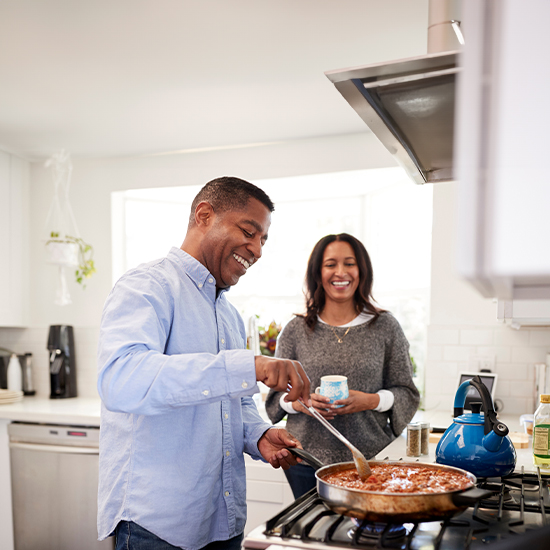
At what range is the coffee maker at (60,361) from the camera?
3859 millimetres

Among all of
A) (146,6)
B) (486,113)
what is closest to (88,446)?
(146,6)

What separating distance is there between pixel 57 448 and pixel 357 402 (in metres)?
1.95

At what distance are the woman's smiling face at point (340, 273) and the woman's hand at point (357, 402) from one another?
473 millimetres

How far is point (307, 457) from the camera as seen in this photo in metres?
1.42

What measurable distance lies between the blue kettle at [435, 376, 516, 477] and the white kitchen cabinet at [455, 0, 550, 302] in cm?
110

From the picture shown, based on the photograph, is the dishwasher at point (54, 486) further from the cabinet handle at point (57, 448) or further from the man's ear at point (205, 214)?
the man's ear at point (205, 214)

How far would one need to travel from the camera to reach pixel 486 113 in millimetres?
511

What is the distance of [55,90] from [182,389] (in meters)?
2.14

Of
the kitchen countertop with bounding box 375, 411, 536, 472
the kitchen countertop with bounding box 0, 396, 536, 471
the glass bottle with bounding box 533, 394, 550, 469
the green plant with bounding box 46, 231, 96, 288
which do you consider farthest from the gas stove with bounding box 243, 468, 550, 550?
the green plant with bounding box 46, 231, 96, 288

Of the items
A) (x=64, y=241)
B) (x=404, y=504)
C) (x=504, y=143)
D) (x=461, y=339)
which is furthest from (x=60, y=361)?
(x=504, y=143)

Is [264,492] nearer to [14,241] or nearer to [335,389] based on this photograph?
[335,389]

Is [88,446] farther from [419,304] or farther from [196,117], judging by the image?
[419,304]

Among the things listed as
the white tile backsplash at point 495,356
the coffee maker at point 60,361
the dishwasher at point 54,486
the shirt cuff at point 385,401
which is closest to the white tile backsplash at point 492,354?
the white tile backsplash at point 495,356

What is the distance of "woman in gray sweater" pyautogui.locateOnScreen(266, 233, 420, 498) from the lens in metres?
2.21
